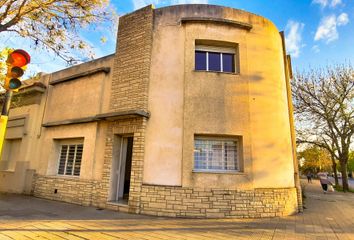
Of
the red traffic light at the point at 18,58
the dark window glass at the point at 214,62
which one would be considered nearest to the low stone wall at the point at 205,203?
the dark window glass at the point at 214,62

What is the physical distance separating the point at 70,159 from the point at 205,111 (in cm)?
631

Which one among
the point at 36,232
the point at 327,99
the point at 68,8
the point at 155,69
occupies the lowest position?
the point at 36,232

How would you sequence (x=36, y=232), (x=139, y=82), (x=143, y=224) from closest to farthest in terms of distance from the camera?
(x=36, y=232) < (x=143, y=224) < (x=139, y=82)

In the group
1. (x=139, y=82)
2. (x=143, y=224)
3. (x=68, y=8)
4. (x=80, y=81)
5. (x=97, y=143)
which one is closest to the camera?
(x=143, y=224)

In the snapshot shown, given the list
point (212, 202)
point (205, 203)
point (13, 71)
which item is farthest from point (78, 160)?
point (13, 71)

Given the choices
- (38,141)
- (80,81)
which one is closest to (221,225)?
(80,81)

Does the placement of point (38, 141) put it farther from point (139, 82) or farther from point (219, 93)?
point (219, 93)

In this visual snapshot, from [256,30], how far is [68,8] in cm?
682

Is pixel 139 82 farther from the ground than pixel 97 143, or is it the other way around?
pixel 139 82

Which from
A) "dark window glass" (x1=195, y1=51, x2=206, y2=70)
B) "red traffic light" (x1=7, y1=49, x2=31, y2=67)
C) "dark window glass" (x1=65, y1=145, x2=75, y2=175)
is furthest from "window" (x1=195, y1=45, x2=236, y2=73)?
"dark window glass" (x1=65, y1=145, x2=75, y2=175)

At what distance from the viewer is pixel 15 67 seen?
349 cm

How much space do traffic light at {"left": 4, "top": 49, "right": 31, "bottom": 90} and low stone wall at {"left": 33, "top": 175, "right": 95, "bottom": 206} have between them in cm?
573

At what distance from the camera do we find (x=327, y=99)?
1981cm

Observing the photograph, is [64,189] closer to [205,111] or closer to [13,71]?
[205,111]
